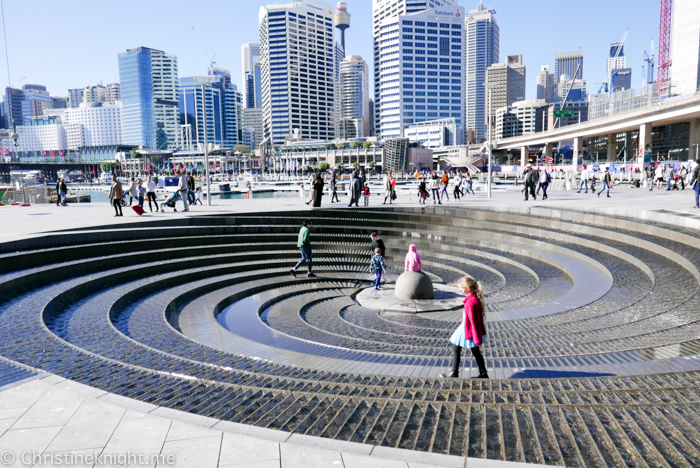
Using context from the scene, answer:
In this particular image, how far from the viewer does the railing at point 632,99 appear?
191 feet

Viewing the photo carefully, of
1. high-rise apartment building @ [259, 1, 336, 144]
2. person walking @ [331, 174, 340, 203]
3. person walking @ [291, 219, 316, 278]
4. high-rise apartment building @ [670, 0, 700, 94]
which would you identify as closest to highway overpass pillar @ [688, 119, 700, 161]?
high-rise apartment building @ [670, 0, 700, 94]

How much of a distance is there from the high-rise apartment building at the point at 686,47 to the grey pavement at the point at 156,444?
83769 millimetres

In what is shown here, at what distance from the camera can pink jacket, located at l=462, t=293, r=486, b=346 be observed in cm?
593

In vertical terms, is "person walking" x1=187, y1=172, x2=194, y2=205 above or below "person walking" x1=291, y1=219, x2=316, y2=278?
above

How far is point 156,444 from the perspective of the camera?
149 inches

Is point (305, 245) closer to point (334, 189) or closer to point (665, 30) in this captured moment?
point (334, 189)

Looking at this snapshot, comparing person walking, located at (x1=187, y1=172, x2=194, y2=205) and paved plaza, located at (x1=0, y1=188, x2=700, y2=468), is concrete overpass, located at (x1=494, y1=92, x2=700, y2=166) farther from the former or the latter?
person walking, located at (x1=187, y1=172, x2=194, y2=205)

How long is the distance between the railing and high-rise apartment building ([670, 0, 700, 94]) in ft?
17.9

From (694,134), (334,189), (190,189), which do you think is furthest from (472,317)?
(694,134)

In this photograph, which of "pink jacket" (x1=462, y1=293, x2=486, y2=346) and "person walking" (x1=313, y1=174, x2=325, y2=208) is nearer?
"pink jacket" (x1=462, y1=293, x2=486, y2=346)

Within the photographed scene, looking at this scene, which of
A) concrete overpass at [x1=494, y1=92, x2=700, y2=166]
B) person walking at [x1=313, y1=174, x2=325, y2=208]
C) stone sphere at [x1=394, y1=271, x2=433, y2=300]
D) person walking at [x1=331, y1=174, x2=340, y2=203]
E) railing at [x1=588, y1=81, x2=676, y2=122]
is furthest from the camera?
railing at [x1=588, y1=81, x2=676, y2=122]

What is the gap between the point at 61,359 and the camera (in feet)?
20.1

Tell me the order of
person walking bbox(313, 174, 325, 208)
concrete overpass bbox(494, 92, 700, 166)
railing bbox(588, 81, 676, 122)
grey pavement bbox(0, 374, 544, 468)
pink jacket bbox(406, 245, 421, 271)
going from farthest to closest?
railing bbox(588, 81, 676, 122)
concrete overpass bbox(494, 92, 700, 166)
person walking bbox(313, 174, 325, 208)
pink jacket bbox(406, 245, 421, 271)
grey pavement bbox(0, 374, 544, 468)

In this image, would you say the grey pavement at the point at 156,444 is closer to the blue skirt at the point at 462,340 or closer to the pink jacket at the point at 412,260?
the blue skirt at the point at 462,340
